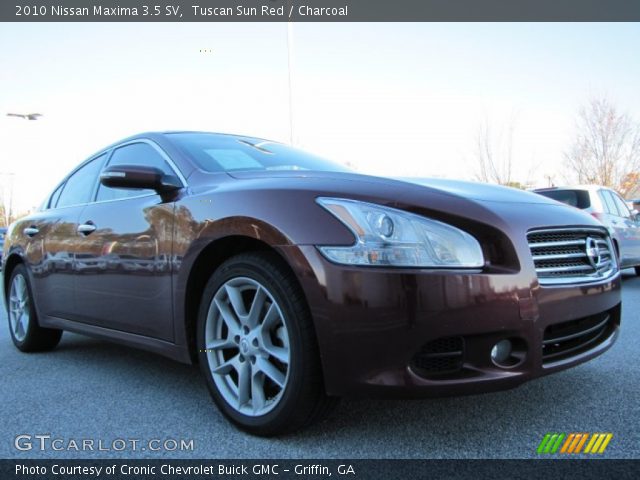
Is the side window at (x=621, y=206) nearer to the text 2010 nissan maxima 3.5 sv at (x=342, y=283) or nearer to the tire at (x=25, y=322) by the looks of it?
the text 2010 nissan maxima 3.5 sv at (x=342, y=283)

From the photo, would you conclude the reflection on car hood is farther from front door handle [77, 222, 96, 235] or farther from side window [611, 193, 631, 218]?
side window [611, 193, 631, 218]

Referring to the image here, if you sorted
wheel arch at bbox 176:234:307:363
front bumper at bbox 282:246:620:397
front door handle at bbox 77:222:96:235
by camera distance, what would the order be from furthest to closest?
1. front door handle at bbox 77:222:96:235
2. wheel arch at bbox 176:234:307:363
3. front bumper at bbox 282:246:620:397

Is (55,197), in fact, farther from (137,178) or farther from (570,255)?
(570,255)

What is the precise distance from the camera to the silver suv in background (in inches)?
310

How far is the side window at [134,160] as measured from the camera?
10.5ft

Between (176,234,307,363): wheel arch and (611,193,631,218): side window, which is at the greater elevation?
(176,234,307,363): wheel arch

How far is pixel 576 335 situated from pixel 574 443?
0.43 meters

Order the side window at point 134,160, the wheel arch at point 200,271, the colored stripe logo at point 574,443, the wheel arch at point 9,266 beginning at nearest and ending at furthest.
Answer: the colored stripe logo at point 574,443
the wheel arch at point 200,271
the side window at point 134,160
the wheel arch at point 9,266

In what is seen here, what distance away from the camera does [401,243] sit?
201 centimetres

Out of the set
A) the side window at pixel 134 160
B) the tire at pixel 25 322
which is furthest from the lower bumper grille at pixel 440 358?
the tire at pixel 25 322

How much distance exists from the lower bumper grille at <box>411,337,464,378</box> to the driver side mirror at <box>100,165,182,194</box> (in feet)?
5.16

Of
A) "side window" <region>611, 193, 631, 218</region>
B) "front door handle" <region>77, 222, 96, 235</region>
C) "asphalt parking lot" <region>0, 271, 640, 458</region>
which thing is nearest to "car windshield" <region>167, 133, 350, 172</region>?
"front door handle" <region>77, 222, 96, 235</region>

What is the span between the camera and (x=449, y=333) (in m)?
1.94

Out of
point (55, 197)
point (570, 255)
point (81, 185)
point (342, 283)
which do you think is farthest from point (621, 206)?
point (342, 283)
